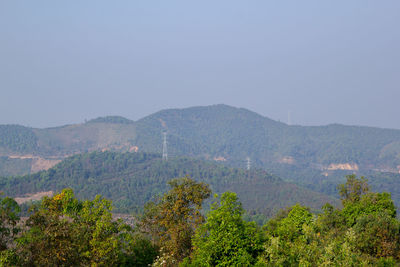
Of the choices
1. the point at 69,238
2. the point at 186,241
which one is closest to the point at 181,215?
the point at 186,241

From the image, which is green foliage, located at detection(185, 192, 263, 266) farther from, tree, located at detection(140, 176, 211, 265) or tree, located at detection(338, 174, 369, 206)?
tree, located at detection(338, 174, 369, 206)

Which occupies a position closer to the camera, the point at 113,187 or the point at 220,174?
the point at 113,187

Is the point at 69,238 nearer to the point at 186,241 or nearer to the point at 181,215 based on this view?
the point at 186,241

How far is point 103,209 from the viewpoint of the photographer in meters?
20.5

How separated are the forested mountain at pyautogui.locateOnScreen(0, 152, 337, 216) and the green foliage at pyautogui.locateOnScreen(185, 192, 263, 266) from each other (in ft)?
278

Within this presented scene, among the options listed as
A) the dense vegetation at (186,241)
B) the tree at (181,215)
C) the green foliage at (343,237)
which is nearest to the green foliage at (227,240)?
the dense vegetation at (186,241)

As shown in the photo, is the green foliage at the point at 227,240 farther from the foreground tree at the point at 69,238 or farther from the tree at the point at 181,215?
the tree at the point at 181,215

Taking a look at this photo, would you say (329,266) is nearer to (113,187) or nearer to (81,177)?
(113,187)

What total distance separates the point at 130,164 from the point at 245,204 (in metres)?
70.3

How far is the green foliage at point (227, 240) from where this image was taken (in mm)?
17656

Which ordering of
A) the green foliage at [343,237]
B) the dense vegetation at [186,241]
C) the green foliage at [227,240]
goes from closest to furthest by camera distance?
the green foliage at [343,237], the dense vegetation at [186,241], the green foliage at [227,240]

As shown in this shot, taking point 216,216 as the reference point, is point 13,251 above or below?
below

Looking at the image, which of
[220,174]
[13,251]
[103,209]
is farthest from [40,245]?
[220,174]

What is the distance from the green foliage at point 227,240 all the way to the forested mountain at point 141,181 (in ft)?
278
